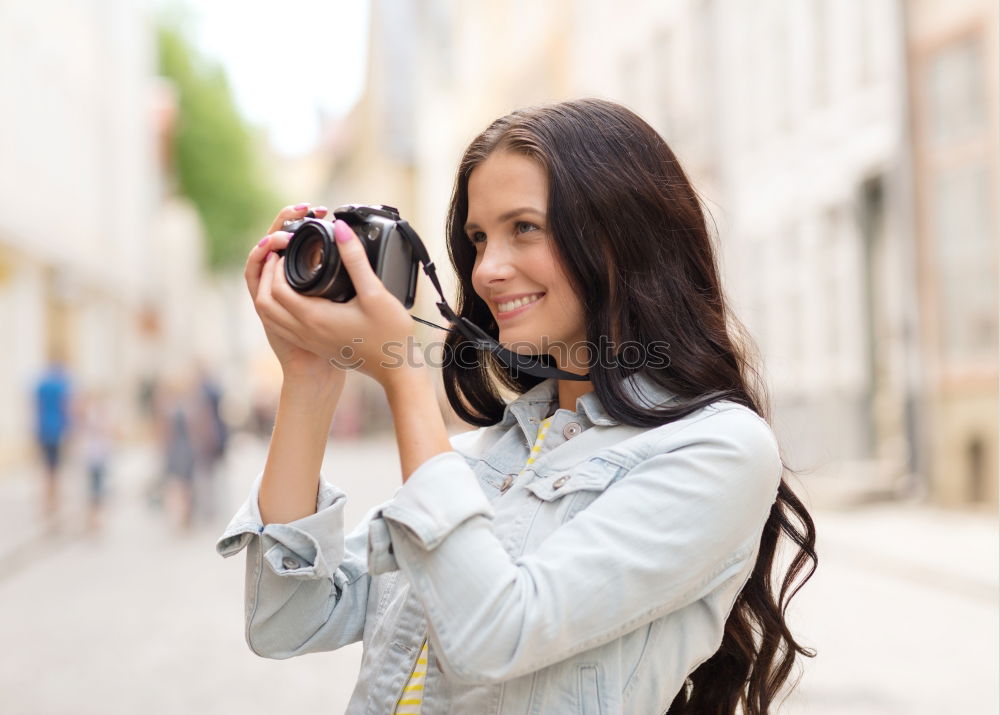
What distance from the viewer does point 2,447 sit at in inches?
658

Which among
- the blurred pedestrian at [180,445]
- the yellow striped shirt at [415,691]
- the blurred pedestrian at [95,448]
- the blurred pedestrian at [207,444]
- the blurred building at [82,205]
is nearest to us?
the yellow striped shirt at [415,691]

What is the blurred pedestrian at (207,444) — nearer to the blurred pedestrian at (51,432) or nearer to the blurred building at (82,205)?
the blurred building at (82,205)

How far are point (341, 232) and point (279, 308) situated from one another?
0.46 feet

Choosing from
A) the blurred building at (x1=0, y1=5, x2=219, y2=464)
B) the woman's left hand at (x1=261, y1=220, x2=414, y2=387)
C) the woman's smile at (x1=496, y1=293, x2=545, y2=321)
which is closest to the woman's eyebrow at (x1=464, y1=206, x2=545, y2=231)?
the woman's smile at (x1=496, y1=293, x2=545, y2=321)

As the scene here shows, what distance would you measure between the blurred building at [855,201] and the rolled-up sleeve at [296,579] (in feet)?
19.2

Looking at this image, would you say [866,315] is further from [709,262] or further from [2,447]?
[2,447]

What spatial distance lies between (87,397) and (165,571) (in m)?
3.29

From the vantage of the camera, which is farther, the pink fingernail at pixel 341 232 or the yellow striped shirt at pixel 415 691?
the yellow striped shirt at pixel 415 691

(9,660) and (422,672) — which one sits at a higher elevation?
(422,672)

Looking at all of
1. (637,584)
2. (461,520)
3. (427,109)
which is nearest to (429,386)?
(461,520)

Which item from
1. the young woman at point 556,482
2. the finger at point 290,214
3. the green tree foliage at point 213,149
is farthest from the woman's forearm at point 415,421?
the green tree foliage at point 213,149

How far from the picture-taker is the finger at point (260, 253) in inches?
59.1

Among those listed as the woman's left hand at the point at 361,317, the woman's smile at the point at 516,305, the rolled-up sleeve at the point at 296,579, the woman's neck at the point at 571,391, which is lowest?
the rolled-up sleeve at the point at 296,579

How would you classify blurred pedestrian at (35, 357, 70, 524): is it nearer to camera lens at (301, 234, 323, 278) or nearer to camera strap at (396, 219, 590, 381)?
camera strap at (396, 219, 590, 381)
